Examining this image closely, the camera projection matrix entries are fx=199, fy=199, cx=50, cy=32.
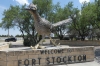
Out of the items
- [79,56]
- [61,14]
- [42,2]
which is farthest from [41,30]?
[61,14]

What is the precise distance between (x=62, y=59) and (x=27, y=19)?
20.9m

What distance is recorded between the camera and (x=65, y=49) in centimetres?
1066

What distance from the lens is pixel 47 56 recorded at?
10.0 meters

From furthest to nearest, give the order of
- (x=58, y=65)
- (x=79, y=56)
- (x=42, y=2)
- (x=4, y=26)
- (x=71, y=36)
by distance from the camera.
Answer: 1. (x=71, y=36)
2. (x=4, y=26)
3. (x=42, y=2)
4. (x=79, y=56)
5. (x=58, y=65)

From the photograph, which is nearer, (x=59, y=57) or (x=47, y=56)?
(x=47, y=56)

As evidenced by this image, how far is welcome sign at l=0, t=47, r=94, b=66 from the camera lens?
30.0ft

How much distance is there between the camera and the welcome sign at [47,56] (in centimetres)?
914

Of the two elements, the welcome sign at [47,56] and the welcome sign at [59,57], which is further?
the welcome sign at [59,57]

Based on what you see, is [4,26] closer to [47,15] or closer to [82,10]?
[47,15]

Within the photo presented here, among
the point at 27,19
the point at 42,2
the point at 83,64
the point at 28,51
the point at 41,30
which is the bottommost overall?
the point at 83,64

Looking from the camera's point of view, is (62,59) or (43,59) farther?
(62,59)

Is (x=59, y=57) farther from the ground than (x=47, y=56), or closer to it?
closer to it

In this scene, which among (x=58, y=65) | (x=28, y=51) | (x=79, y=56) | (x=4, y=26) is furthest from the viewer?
(x=4, y=26)

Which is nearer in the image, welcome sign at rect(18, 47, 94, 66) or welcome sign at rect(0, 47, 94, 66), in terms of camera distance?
welcome sign at rect(0, 47, 94, 66)
